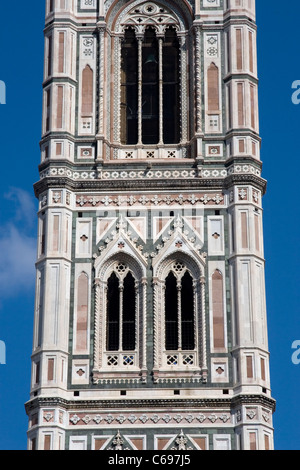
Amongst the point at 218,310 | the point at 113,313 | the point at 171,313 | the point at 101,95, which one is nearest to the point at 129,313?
the point at 113,313

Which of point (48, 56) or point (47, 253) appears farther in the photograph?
point (48, 56)

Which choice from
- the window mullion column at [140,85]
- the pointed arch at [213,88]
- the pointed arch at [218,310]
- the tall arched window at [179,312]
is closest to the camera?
the pointed arch at [218,310]

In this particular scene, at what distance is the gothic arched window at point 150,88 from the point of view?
152ft

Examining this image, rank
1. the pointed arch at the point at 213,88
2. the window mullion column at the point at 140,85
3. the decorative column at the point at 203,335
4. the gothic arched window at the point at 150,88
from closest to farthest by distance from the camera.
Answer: the decorative column at the point at 203,335 < the pointed arch at the point at 213,88 < the window mullion column at the point at 140,85 < the gothic arched window at the point at 150,88

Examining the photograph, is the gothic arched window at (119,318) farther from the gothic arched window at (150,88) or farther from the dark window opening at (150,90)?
the dark window opening at (150,90)

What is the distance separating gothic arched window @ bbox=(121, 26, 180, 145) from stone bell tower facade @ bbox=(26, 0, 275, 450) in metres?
0.04

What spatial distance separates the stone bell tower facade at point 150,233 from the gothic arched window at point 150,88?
0.04 metres

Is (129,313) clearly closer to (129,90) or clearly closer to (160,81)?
(129,90)

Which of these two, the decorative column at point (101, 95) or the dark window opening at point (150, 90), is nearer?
the decorative column at point (101, 95)

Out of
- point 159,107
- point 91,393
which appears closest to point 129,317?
point 91,393

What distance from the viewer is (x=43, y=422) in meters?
41.7

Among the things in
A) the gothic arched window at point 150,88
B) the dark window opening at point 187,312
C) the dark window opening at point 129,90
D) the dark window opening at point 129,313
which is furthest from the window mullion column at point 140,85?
the dark window opening at point 187,312

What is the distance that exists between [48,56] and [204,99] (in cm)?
390

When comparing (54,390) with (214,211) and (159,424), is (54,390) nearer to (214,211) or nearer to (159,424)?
(159,424)
